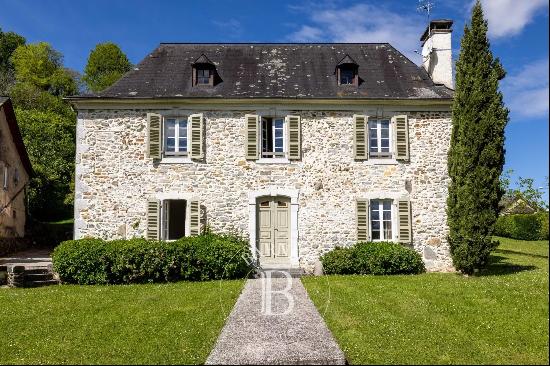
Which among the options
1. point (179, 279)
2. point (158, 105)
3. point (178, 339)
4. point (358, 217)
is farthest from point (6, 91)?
point (178, 339)

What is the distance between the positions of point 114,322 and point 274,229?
6.42 m

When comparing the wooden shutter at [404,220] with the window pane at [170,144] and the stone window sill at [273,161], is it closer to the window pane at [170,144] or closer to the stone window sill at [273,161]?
the stone window sill at [273,161]

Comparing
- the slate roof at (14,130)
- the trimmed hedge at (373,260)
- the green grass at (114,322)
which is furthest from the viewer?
the slate roof at (14,130)

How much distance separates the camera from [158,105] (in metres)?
13.3

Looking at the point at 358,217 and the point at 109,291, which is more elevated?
the point at 358,217

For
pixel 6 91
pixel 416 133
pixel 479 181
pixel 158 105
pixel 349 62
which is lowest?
pixel 479 181

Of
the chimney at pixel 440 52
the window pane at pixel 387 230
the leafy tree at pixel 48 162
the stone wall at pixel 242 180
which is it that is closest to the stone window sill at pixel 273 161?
the stone wall at pixel 242 180

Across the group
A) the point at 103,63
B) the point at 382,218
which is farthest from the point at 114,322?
the point at 103,63

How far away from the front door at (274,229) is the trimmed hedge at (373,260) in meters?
1.36

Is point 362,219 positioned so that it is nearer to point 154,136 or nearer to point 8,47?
point 154,136

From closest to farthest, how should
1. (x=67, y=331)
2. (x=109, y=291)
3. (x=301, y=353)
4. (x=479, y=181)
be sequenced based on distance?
(x=301, y=353) → (x=67, y=331) → (x=109, y=291) → (x=479, y=181)

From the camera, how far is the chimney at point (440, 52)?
14.5m

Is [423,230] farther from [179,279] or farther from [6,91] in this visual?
[6,91]

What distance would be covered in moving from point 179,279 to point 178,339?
5.27 m
